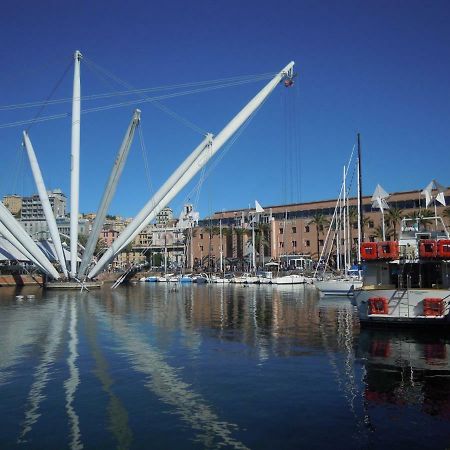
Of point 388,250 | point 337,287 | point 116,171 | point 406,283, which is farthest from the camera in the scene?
point 116,171

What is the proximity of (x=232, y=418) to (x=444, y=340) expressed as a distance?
53.1 ft

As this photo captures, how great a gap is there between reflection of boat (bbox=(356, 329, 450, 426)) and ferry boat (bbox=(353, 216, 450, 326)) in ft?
3.51

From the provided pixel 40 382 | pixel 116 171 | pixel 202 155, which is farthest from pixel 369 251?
pixel 116 171

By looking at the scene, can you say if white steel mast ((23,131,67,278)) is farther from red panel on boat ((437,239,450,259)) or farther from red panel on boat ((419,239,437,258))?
red panel on boat ((437,239,450,259))

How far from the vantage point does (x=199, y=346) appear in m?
24.9

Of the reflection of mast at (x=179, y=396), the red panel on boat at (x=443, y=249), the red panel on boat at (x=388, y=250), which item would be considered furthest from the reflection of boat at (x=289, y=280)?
the reflection of mast at (x=179, y=396)

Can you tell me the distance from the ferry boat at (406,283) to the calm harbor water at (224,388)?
1177mm

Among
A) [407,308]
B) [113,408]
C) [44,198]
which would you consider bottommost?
[113,408]

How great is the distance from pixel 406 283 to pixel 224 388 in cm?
1703

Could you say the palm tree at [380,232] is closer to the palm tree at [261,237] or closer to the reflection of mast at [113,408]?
the palm tree at [261,237]

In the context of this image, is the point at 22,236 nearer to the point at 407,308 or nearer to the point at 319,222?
the point at 319,222

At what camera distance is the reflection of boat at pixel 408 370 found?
14.7 m

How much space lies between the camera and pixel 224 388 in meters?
16.5

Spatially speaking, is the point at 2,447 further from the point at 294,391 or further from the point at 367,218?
the point at 367,218
